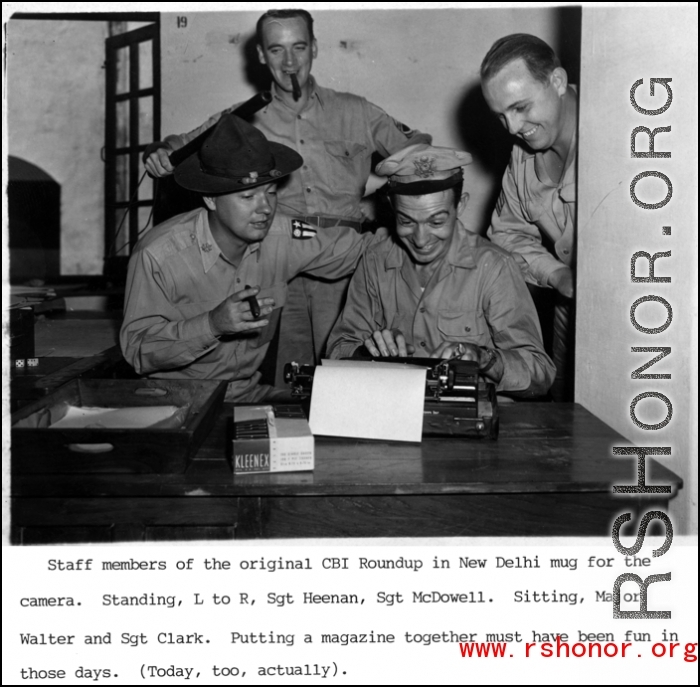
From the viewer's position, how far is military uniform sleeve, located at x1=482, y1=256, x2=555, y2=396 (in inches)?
104

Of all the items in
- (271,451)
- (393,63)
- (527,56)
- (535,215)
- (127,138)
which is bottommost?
(271,451)

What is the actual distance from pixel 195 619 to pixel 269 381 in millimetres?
1911

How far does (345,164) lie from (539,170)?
1.06m

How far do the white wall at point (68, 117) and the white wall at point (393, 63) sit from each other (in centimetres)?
98

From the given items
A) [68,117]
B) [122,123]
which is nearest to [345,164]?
[122,123]

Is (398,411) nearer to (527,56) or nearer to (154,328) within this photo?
(154,328)

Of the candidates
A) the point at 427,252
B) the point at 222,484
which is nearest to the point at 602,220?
the point at 427,252

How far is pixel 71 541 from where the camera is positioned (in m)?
1.71

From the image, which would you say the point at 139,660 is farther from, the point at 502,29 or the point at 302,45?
the point at 502,29

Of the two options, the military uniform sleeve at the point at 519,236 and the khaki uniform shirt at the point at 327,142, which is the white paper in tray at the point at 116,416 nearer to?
the military uniform sleeve at the point at 519,236

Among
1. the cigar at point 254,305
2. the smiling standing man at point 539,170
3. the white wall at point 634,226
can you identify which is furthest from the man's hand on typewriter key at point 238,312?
the smiling standing man at point 539,170

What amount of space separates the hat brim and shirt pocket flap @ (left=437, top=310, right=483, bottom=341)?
816 millimetres

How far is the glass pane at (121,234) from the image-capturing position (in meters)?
5.68

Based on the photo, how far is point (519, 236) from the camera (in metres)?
3.61
